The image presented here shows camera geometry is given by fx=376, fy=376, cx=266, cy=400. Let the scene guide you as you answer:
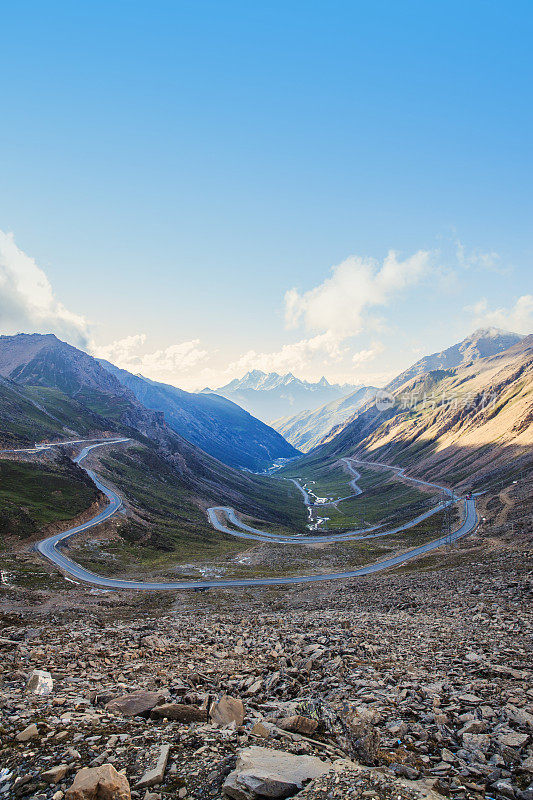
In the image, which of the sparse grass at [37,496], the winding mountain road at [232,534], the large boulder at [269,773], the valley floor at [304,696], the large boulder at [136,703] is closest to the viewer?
the large boulder at [269,773]

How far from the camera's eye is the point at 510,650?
21.7 metres

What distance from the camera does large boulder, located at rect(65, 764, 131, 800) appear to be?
7.93m

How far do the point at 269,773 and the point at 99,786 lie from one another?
3.87 m

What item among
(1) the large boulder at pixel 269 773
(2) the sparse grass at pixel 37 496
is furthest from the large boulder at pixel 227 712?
(2) the sparse grass at pixel 37 496

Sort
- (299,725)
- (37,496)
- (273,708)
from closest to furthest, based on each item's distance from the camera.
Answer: (299,725), (273,708), (37,496)

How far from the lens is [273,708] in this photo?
14.9 m

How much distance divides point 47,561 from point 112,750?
71.0 m

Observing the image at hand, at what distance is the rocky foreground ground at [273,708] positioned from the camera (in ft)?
29.9

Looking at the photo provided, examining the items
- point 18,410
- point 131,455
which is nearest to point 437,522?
point 131,455

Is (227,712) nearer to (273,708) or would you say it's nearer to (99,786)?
(273,708)

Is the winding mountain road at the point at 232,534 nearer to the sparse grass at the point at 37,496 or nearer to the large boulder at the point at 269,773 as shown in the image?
the sparse grass at the point at 37,496

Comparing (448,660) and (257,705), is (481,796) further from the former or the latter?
(448,660)

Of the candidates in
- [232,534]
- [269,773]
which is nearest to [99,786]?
[269,773]

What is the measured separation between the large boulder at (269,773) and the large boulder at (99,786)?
7.59 ft
